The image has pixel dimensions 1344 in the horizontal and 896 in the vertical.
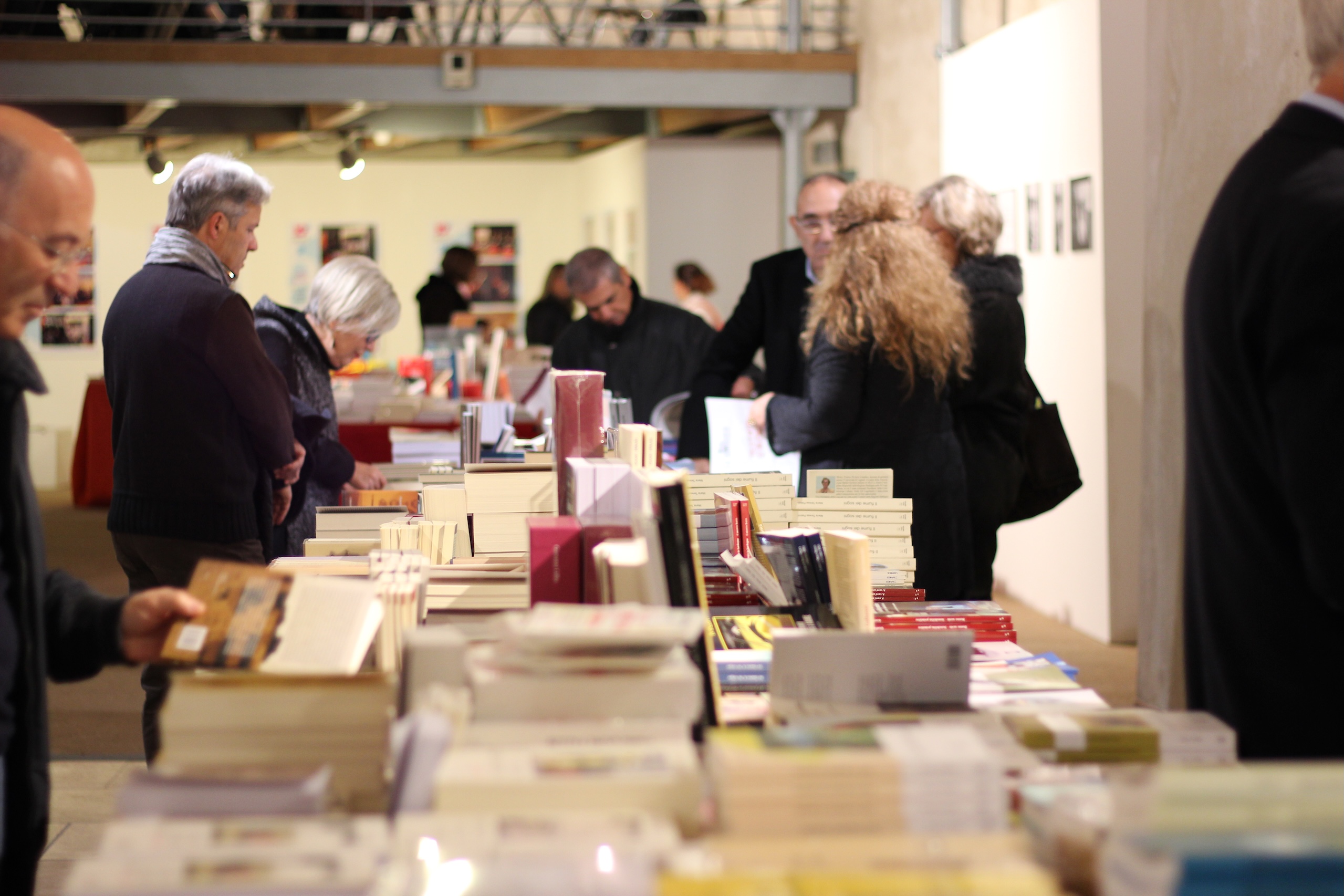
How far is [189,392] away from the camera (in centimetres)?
296

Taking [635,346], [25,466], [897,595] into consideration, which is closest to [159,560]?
[25,466]

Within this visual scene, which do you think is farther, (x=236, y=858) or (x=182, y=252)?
(x=182, y=252)

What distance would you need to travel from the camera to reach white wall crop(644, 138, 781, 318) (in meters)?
11.1

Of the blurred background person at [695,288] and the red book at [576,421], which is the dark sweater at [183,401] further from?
the blurred background person at [695,288]

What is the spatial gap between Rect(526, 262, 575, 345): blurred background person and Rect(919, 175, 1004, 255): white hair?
7.17m

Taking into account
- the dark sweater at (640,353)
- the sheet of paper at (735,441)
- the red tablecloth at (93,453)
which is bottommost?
the red tablecloth at (93,453)

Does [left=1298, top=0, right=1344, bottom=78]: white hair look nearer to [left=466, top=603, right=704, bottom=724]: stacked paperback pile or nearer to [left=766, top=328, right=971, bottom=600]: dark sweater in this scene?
[left=466, top=603, right=704, bottom=724]: stacked paperback pile

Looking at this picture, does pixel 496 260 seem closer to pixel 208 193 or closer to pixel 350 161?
pixel 350 161

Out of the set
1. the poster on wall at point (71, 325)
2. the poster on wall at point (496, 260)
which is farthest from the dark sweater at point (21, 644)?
the poster on wall at point (496, 260)

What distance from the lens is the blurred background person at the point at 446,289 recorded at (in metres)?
10.6

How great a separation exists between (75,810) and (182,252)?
6.04 feet

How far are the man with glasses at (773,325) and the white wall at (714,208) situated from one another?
651 centimetres

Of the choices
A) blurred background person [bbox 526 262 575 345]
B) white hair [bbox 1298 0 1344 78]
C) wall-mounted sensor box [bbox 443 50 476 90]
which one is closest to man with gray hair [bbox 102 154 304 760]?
white hair [bbox 1298 0 1344 78]

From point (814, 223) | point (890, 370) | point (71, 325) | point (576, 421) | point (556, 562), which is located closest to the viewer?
point (556, 562)
